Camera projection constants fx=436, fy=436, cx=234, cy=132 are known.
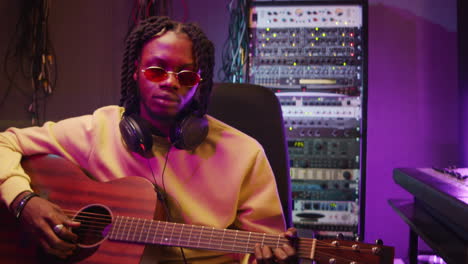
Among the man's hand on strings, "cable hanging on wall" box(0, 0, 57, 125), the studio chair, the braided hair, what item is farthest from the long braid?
"cable hanging on wall" box(0, 0, 57, 125)

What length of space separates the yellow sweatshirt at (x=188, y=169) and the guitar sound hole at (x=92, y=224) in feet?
0.49

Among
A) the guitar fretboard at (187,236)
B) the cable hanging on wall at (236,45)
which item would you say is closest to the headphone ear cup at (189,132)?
A: the guitar fretboard at (187,236)

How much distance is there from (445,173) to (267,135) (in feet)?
2.85

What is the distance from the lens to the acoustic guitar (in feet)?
3.71

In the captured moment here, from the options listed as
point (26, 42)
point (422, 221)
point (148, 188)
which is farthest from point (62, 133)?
point (422, 221)

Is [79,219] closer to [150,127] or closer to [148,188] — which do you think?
[148,188]

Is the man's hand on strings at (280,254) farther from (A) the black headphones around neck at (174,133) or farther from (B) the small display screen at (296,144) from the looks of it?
(B) the small display screen at (296,144)

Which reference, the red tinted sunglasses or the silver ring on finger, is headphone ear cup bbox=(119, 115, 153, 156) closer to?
the red tinted sunglasses

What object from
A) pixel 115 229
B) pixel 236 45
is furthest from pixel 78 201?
pixel 236 45

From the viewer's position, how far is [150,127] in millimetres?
1481

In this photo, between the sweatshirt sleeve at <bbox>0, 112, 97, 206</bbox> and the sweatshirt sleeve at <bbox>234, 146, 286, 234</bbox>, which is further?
the sweatshirt sleeve at <bbox>0, 112, 97, 206</bbox>

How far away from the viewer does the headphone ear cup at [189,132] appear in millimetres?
1377

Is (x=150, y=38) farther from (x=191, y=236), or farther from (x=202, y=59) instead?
(x=191, y=236)

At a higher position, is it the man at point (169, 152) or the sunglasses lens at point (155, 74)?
the sunglasses lens at point (155, 74)
